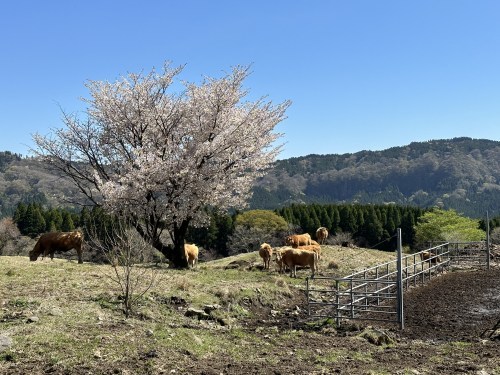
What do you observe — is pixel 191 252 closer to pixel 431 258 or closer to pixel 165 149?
pixel 165 149

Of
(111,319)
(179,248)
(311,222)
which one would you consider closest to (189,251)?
(179,248)

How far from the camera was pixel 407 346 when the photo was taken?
500 inches

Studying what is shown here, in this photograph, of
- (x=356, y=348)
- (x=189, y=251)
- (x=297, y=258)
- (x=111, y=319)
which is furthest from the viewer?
(x=189, y=251)

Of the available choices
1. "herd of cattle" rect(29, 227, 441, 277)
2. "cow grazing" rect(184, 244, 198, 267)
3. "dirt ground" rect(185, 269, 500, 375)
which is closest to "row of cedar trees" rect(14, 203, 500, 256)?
"cow grazing" rect(184, 244, 198, 267)

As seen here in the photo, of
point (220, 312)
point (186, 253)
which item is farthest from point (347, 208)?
point (220, 312)

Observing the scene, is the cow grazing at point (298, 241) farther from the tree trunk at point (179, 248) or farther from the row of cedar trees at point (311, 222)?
the row of cedar trees at point (311, 222)

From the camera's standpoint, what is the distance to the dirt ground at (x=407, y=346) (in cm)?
995

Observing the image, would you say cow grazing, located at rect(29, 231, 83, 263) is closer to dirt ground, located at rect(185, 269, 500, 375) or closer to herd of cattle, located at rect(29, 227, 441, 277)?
herd of cattle, located at rect(29, 227, 441, 277)

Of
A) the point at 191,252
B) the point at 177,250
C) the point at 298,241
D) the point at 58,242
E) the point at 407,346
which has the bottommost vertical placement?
the point at 407,346

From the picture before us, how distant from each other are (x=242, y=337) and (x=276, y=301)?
637 centimetres

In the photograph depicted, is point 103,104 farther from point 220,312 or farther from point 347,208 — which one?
point 347,208

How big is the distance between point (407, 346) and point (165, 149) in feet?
47.7

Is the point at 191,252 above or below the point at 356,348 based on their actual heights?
above

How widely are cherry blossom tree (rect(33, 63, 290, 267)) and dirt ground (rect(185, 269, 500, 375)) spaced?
8.06 m
